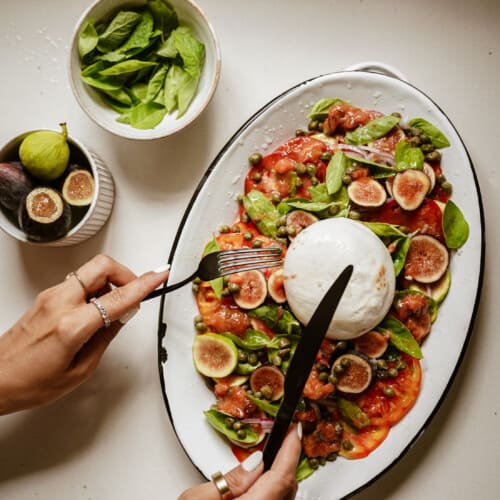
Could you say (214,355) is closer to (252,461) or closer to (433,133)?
(252,461)

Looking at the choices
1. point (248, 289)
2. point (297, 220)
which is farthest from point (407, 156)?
point (248, 289)

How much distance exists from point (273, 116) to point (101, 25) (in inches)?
39.4

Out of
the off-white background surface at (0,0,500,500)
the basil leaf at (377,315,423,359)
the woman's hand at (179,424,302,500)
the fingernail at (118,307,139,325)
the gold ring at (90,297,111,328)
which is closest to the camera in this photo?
the woman's hand at (179,424,302,500)

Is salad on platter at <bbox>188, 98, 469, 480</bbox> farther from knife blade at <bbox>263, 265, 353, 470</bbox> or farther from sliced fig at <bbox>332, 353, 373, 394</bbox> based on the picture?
knife blade at <bbox>263, 265, 353, 470</bbox>

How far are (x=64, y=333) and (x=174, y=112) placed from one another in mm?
1264

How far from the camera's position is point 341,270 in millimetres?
2727

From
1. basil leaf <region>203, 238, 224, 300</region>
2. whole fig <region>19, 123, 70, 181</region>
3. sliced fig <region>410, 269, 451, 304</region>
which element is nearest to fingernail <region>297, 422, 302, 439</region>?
basil leaf <region>203, 238, 224, 300</region>

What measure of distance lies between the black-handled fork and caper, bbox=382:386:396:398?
830mm

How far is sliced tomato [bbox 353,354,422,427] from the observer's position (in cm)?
283

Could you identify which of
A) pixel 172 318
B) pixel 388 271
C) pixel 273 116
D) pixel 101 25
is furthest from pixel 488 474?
pixel 101 25

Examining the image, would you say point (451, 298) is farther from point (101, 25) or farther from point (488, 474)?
point (101, 25)

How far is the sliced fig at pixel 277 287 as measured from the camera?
2.92 metres

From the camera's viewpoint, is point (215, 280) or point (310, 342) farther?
point (215, 280)

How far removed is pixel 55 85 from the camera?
3266 millimetres
